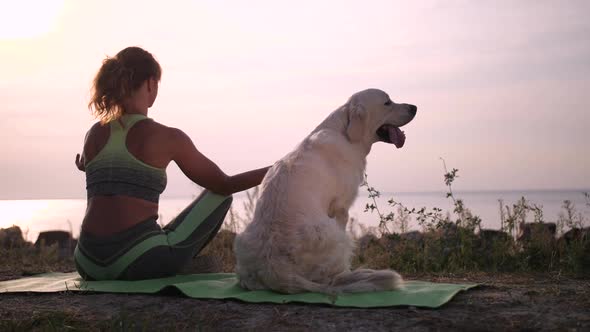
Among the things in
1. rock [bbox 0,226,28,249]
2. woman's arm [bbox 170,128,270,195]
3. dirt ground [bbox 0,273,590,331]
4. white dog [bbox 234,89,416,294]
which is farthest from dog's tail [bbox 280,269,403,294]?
rock [bbox 0,226,28,249]

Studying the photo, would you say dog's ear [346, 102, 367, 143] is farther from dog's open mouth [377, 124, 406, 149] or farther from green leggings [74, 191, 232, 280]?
green leggings [74, 191, 232, 280]

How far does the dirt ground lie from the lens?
3.66 m

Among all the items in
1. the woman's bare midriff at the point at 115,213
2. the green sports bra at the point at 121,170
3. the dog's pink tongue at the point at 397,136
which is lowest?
the woman's bare midriff at the point at 115,213

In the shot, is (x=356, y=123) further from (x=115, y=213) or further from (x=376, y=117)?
(x=115, y=213)

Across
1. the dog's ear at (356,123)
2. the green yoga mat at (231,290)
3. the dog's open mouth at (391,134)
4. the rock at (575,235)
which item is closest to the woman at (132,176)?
the green yoga mat at (231,290)

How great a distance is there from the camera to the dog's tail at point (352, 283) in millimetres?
4410

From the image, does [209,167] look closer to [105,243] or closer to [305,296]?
[105,243]

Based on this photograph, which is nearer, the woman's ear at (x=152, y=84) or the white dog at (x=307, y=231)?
the white dog at (x=307, y=231)

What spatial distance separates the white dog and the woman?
2.16 ft

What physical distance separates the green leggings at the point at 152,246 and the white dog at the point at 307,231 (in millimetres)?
807

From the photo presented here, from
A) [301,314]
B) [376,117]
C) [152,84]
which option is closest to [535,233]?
[376,117]

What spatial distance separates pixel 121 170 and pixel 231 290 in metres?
1.26

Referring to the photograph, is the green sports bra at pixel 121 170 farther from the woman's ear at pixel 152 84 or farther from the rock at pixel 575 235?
the rock at pixel 575 235

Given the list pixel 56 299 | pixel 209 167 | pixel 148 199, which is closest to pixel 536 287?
pixel 209 167
